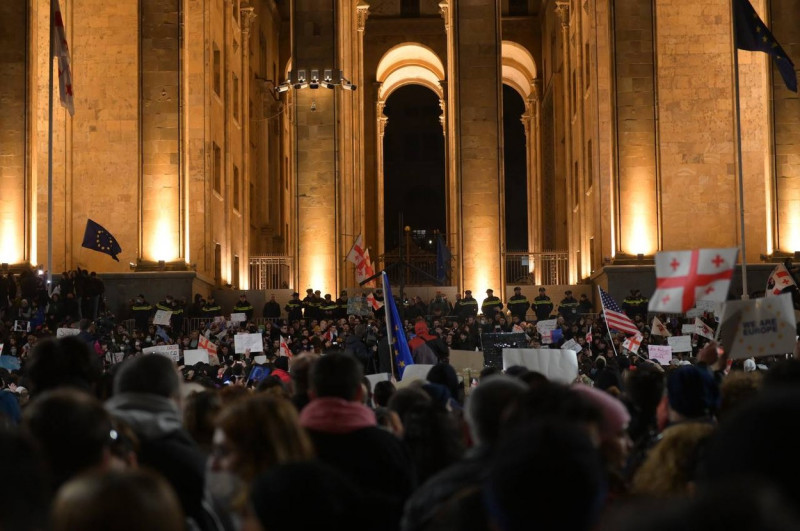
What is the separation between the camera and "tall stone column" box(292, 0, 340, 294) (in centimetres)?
4169

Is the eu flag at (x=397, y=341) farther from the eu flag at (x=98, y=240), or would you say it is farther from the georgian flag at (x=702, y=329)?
the eu flag at (x=98, y=240)

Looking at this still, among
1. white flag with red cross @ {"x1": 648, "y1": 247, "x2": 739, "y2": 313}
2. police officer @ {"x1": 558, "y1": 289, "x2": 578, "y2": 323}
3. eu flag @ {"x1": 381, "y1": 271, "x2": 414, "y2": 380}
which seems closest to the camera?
white flag with red cross @ {"x1": 648, "y1": 247, "x2": 739, "y2": 313}

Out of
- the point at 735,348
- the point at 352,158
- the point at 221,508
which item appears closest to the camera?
the point at 221,508

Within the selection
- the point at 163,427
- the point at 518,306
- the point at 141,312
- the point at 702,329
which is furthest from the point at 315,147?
the point at 163,427

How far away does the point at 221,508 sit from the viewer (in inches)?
210

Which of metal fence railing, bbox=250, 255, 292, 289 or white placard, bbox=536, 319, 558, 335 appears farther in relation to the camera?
metal fence railing, bbox=250, 255, 292, 289

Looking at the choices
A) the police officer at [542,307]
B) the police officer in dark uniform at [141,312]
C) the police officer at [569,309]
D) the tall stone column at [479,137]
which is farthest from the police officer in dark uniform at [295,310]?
the tall stone column at [479,137]

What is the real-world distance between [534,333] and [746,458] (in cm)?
2735

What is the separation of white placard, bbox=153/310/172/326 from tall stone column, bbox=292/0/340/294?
9.31 m

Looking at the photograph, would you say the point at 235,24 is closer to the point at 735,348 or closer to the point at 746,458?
the point at 735,348

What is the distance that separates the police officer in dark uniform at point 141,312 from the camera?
35.4 m

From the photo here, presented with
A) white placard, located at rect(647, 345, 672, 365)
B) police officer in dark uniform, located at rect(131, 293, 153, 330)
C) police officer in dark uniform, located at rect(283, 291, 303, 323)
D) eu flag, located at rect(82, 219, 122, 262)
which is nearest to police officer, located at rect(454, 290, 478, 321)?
police officer in dark uniform, located at rect(283, 291, 303, 323)

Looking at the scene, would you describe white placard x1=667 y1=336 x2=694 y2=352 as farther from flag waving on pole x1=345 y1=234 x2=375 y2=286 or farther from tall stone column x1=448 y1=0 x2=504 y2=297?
tall stone column x1=448 y1=0 x2=504 y2=297

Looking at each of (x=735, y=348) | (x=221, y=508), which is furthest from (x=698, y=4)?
(x=221, y=508)
